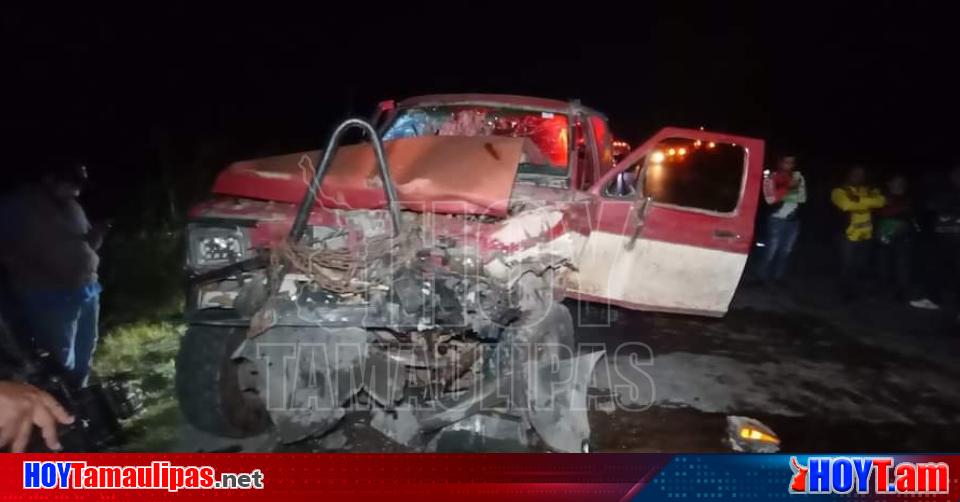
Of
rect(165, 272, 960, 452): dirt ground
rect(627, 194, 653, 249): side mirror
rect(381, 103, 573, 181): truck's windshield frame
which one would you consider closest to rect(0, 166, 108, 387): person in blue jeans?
rect(165, 272, 960, 452): dirt ground

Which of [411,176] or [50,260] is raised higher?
[411,176]

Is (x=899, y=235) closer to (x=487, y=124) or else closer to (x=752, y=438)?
(x=752, y=438)

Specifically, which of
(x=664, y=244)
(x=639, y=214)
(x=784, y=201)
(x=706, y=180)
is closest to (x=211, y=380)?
(x=639, y=214)

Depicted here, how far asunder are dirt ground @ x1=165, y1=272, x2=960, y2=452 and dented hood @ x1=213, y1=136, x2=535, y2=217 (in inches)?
47.2

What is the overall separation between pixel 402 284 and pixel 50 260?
249 cm

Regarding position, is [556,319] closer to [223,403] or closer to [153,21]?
[223,403]

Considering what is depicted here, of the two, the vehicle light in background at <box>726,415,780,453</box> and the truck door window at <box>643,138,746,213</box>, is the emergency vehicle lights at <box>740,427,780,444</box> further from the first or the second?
the truck door window at <box>643,138,746,213</box>

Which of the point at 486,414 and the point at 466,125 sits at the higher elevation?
the point at 466,125

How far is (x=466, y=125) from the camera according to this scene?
206 inches

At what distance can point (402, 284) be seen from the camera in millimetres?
3336

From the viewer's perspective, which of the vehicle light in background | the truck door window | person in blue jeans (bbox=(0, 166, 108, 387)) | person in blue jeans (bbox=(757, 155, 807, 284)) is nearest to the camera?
the vehicle light in background

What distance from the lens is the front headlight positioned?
3676mm

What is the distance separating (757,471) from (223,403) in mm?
2711

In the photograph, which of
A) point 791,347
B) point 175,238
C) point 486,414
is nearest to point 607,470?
point 486,414
